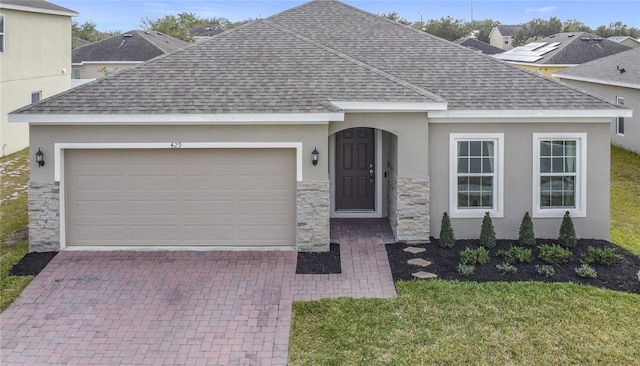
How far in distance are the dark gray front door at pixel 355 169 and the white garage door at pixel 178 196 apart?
2.66 metres

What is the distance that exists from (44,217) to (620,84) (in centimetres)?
2094

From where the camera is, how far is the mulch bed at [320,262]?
1009 centimetres

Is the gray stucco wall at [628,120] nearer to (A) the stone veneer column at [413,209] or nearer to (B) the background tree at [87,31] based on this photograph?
(A) the stone veneer column at [413,209]

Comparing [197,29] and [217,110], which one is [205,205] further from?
[197,29]

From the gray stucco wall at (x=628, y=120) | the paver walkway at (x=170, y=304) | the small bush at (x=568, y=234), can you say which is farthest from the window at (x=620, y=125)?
the paver walkway at (x=170, y=304)

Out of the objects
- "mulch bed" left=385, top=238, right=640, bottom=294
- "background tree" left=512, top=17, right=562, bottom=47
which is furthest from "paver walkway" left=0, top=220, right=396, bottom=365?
"background tree" left=512, top=17, right=562, bottom=47

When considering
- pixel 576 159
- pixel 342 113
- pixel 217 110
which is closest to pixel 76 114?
pixel 217 110

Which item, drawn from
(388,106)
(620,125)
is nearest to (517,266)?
(388,106)

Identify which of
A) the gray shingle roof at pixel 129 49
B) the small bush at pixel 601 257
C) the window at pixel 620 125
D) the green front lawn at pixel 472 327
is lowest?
the green front lawn at pixel 472 327

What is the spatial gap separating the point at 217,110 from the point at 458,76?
5714 mm

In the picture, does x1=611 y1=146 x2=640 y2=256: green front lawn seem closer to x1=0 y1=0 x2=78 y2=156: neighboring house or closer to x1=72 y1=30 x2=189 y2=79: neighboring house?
x1=0 y1=0 x2=78 y2=156: neighboring house

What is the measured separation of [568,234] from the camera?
1126cm

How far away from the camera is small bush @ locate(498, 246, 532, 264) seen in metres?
10.4

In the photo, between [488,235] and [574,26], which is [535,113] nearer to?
[488,235]
